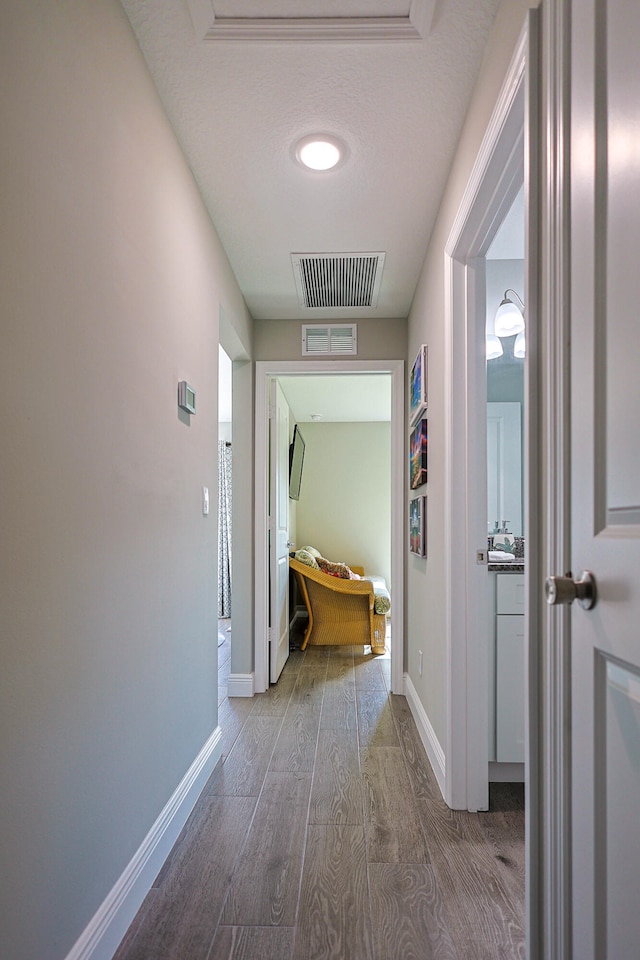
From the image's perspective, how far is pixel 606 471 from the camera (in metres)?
0.93

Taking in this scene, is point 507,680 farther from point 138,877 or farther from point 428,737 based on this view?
point 138,877

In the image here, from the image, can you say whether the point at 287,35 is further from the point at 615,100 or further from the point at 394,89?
the point at 615,100

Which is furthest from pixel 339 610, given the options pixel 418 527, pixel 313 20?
pixel 313 20

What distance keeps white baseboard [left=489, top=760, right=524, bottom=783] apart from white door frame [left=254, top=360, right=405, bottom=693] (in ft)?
4.39

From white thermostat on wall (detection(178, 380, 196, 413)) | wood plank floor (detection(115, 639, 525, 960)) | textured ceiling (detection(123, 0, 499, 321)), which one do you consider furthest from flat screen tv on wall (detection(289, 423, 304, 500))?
white thermostat on wall (detection(178, 380, 196, 413))

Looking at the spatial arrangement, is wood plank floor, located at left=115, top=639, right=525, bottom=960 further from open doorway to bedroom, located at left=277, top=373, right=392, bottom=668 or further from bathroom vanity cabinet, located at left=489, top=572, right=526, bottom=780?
open doorway to bedroom, located at left=277, top=373, right=392, bottom=668

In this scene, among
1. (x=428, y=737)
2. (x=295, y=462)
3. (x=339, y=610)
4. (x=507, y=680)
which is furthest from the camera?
(x=295, y=462)

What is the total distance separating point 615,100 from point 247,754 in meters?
2.70

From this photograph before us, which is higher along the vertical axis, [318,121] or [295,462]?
[318,121]

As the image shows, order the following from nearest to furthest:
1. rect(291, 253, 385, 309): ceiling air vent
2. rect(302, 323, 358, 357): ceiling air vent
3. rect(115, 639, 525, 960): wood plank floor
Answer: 1. rect(115, 639, 525, 960): wood plank floor
2. rect(291, 253, 385, 309): ceiling air vent
3. rect(302, 323, 358, 357): ceiling air vent

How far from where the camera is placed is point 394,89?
6.06ft

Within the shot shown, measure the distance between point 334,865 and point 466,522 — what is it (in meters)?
1.21

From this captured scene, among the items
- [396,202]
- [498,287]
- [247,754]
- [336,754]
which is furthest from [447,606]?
[498,287]

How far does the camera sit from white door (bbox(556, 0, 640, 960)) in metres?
0.84
